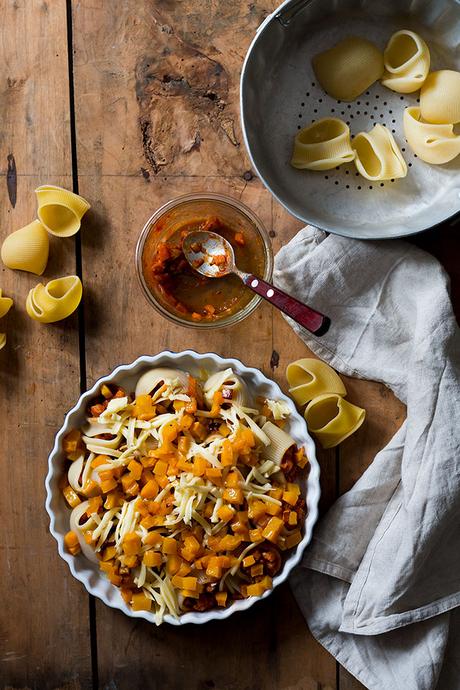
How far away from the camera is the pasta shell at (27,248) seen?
4.88ft

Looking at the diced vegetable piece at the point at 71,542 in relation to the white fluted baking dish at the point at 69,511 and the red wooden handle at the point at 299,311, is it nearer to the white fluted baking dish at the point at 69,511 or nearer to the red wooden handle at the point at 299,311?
the white fluted baking dish at the point at 69,511

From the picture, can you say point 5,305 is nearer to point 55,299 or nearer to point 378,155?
point 55,299

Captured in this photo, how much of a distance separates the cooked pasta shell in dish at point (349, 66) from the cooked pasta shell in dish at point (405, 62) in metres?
0.02

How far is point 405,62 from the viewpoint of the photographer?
4.75 feet

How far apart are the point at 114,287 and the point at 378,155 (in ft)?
1.87

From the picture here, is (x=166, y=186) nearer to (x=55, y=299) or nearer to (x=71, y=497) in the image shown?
(x=55, y=299)

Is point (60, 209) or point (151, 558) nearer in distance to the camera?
point (151, 558)

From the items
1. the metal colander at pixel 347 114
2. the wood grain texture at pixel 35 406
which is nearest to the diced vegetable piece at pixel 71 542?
the wood grain texture at pixel 35 406

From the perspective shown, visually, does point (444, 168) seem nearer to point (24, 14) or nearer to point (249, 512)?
point (249, 512)

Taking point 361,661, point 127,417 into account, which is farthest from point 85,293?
point 361,661

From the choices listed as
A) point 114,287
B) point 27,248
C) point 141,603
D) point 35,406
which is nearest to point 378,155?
point 114,287

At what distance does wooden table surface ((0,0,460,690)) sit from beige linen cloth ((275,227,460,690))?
0.05 metres

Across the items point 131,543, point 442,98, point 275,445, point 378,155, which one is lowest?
point 131,543

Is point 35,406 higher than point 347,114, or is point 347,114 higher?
point 347,114
